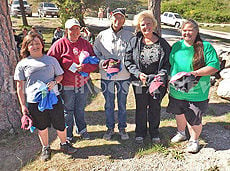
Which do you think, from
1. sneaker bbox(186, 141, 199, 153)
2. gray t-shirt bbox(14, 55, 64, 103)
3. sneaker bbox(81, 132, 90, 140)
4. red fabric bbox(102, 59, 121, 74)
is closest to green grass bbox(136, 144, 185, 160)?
sneaker bbox(186, 141, 199, 153)

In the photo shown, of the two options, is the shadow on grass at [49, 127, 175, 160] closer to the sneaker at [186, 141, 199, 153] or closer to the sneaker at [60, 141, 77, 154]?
the sneaker at [60, 141, 77, 154]

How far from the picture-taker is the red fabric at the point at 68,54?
315cm

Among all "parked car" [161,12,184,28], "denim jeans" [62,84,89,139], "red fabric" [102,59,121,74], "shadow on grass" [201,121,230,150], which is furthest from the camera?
"parked car" [161,12,184,28]

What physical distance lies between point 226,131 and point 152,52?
2244 mm

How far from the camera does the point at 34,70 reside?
2.89 metres

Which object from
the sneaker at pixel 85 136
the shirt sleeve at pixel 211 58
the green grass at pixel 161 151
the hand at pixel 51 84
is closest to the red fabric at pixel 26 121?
the hand at pixel 51 84

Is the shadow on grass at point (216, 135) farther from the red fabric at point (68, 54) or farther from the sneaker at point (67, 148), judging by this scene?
the red fabric at point (68, 54)

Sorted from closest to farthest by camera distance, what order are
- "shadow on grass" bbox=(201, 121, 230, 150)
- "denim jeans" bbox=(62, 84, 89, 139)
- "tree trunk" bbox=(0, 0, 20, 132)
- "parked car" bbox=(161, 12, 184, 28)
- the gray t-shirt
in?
the gray t-shirt, "denim jeans" bbox=(62, 84, 89, 139), "shadow on grass" bbox=(201, 121, 230, 150), "tree trunk" bbox=(0, 0, 20, 132), "parked car" bbox=(161, 12, 184, 28)

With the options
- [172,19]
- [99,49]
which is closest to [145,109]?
[99,49]

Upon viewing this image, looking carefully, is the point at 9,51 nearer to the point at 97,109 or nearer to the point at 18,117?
the point at 18,117

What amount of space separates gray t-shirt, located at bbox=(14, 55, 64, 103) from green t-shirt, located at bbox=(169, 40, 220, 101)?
62.9 inches

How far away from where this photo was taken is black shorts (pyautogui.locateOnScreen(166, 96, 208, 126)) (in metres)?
3.27

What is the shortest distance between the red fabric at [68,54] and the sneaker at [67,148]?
952 mm

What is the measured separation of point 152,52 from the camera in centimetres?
315
